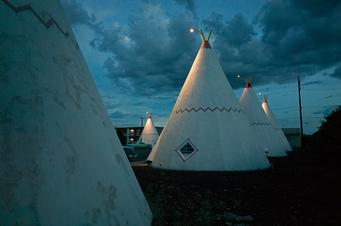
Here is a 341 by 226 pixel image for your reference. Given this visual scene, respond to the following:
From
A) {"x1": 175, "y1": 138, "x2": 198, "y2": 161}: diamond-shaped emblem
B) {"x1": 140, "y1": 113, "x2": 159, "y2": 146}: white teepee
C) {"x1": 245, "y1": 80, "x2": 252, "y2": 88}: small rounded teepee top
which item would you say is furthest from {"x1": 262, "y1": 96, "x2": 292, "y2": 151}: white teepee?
{"x1": 175, "y1": 138, "x2": 198, "y2": 161}: diamond-shaped emblem

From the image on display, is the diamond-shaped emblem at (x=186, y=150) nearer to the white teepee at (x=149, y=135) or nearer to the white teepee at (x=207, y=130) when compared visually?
the white teepee at (x=207, y=130)

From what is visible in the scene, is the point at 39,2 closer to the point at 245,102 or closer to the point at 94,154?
the point at 94,154

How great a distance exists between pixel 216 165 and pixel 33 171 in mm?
8109

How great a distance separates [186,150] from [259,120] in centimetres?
885

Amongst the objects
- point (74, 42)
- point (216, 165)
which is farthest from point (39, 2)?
point (216, 165)

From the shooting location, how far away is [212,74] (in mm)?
10992

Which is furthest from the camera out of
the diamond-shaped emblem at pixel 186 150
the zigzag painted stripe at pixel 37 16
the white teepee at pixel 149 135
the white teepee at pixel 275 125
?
the white teepee at pixel 149 135

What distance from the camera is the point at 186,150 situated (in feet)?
33.4

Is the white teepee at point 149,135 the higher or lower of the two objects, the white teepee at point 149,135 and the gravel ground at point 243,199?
the higher

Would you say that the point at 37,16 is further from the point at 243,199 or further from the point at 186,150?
the point at 186,150

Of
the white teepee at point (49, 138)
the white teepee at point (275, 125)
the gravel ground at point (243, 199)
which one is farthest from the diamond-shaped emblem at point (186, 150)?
the white teepee at point (275, 125)

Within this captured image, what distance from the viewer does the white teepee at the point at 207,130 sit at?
9.73 m

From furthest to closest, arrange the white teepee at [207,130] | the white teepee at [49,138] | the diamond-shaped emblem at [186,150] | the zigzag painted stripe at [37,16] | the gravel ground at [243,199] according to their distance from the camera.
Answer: the diamond-shaped emblem at [186,150] < the white teepee at [207,130] < the gravel ground at [243,199] < the zigzag painted stripe at [37,16] < the white teepee at [49,138]

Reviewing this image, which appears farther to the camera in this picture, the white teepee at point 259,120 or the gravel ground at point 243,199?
the white teepee at point 259,120
